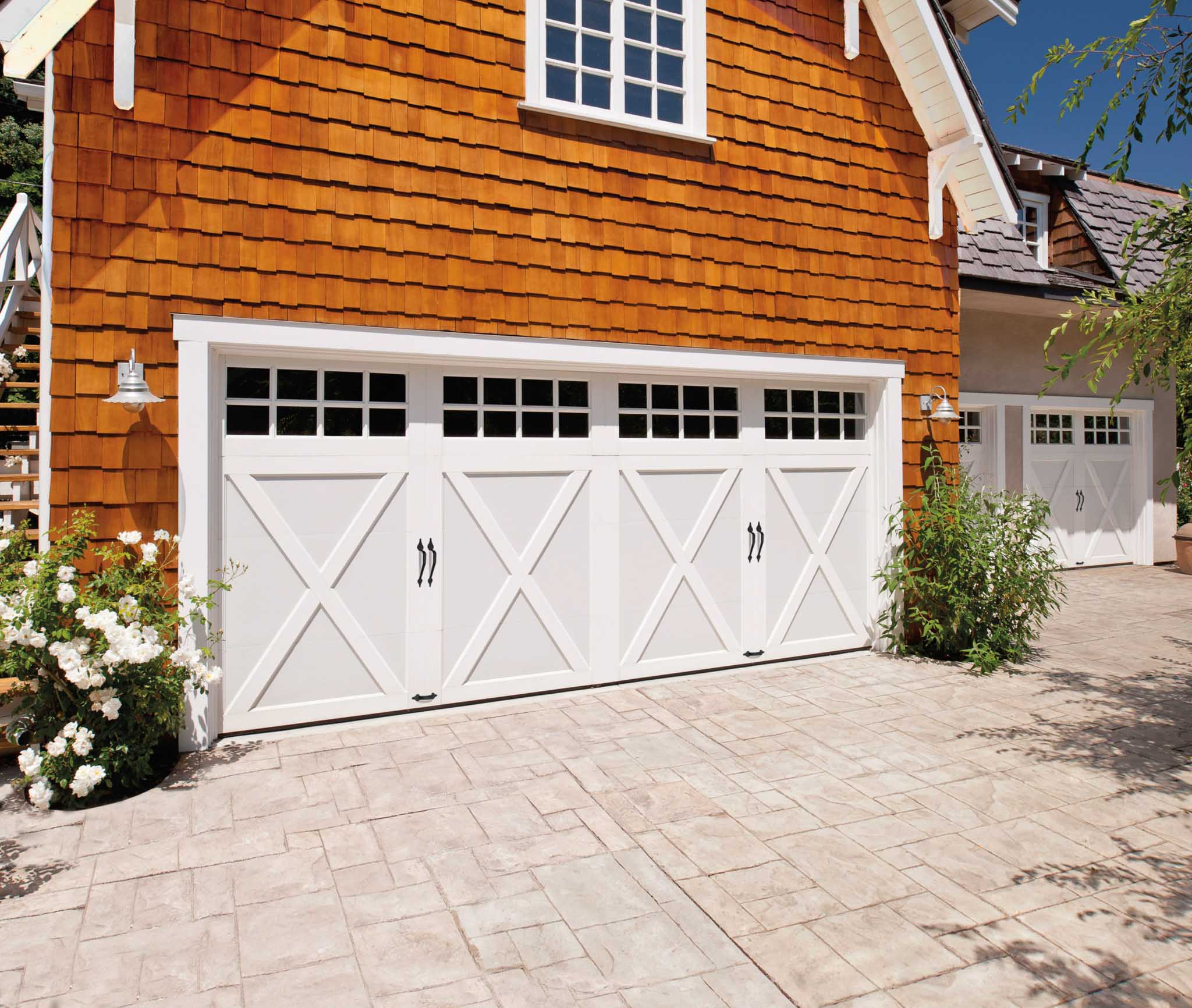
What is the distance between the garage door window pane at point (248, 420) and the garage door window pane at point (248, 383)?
61mm

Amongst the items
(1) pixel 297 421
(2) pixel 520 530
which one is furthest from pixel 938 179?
(1) pixel 297 421

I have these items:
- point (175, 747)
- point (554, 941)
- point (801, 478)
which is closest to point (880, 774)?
point (554, 941)

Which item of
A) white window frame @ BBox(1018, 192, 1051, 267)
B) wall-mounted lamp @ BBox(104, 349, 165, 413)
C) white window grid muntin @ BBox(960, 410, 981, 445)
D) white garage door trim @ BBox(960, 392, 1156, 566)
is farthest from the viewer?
white garage door trim @ BBox(960, 392, 1156, 566)

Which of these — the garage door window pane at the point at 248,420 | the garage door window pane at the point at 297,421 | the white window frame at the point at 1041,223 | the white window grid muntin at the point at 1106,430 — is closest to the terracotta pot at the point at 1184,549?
the white window grid muntin at the point at 1106,430

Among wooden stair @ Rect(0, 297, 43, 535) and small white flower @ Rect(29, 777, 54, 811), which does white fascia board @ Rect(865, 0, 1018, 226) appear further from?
small white flower @ Rect(29, 777, 54, 811)

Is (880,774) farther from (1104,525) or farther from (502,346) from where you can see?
(1104,525)

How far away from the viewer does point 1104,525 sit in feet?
36.3

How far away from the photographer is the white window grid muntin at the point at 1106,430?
36.0 feet

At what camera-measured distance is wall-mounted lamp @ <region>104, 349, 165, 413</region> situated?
411 centimetres

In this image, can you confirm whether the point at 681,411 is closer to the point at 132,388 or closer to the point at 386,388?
the point at 386,388

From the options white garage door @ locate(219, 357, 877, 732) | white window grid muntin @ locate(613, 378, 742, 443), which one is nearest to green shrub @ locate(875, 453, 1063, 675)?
white garage door @ locate(219, 357, 877, 732)

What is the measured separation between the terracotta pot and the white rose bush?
11.4 meters

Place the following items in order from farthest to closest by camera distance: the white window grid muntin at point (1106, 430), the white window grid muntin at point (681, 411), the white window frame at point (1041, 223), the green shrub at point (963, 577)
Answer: the white window grid muntin at point (1106, 430)
the white window frame at point (1041, 223)
the green shrub at point (963, 577)
the white window grid muntin at point (681, 411)

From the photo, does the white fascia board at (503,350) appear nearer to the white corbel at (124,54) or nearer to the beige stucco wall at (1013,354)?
the white corbel at (124,54)
